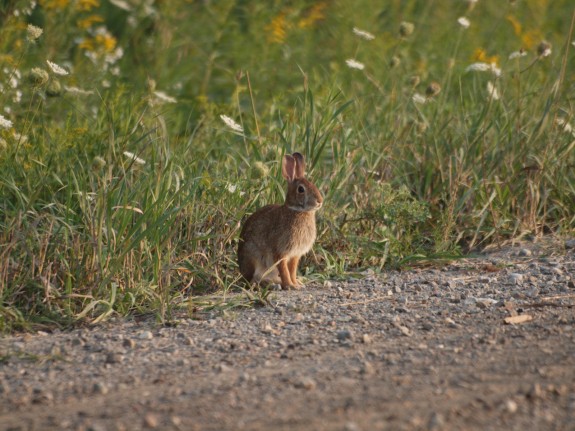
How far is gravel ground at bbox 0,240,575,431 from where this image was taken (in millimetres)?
3572

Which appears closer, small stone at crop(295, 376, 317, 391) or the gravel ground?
the gravel ground

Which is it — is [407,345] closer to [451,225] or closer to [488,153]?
[451,225]

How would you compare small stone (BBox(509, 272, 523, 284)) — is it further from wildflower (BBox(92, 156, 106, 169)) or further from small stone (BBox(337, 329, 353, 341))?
wildflower (BBox(92, 156, 106, 169))

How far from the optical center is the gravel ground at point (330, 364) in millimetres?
3572

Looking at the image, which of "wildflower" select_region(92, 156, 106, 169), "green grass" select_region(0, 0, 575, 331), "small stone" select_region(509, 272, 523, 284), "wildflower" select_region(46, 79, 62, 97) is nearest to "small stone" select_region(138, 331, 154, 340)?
"green grass" select_region(0, 0, 575, 331)

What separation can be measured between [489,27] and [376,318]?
6360mm

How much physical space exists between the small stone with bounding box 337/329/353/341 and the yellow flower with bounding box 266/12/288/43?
16.3 feet

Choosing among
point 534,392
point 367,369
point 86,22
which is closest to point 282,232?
point 367,369

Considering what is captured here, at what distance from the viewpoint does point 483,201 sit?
6.73 metres

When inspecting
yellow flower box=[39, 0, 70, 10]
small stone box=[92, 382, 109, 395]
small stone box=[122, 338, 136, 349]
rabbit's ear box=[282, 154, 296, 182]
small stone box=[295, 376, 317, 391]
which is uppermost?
yellow flower box=[39, 0, 70, 10]

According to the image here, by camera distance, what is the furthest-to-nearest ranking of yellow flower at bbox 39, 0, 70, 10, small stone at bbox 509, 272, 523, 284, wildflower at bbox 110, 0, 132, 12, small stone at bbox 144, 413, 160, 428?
wildflower at bbox 110, 0, 132, 12, yellow flower at bbox 39, 0, 70, 10, small stone at bbox 509, 272, 523, 284, small stone at bbox 144, 413, 160, 428

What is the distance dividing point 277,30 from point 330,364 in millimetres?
5639

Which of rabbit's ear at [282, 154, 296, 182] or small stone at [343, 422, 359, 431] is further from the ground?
rabbit's ear at [282, 154, 296, 182]

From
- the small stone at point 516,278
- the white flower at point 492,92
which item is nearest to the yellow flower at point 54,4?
the white flower at point 492,92
